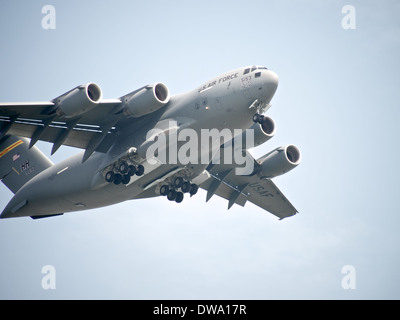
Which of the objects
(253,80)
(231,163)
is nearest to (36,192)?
(231,163)

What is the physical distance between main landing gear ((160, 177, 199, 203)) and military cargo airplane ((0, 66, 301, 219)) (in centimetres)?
3

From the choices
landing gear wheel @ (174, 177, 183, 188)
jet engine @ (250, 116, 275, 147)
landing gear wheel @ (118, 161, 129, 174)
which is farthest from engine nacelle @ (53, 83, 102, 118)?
jet engine @ (250, 116, 275, 147)

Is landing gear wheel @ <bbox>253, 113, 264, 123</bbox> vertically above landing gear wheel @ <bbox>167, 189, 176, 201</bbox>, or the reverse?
landing gear wheel @ <bbox>253, 113, 264, 123</bbox>

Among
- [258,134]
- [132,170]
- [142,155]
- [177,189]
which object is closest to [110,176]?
[132,170]

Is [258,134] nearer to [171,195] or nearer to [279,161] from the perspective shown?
[279,161]

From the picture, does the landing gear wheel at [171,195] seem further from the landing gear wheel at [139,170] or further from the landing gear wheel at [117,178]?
the landing gear wheel at [117,178]

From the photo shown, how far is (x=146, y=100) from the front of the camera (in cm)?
1925

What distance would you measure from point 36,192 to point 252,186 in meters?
7.83

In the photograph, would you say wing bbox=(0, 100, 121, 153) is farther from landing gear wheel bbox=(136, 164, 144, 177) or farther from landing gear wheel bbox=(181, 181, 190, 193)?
landing gear wheel bbox=(181, 181, 190, 193)

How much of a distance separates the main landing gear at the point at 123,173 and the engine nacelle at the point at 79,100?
2.41 metres

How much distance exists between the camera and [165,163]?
20.4 meters

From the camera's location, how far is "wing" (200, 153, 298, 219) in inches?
937

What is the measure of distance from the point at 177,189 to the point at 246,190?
3761 mm

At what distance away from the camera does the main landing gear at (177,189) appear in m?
21.9
